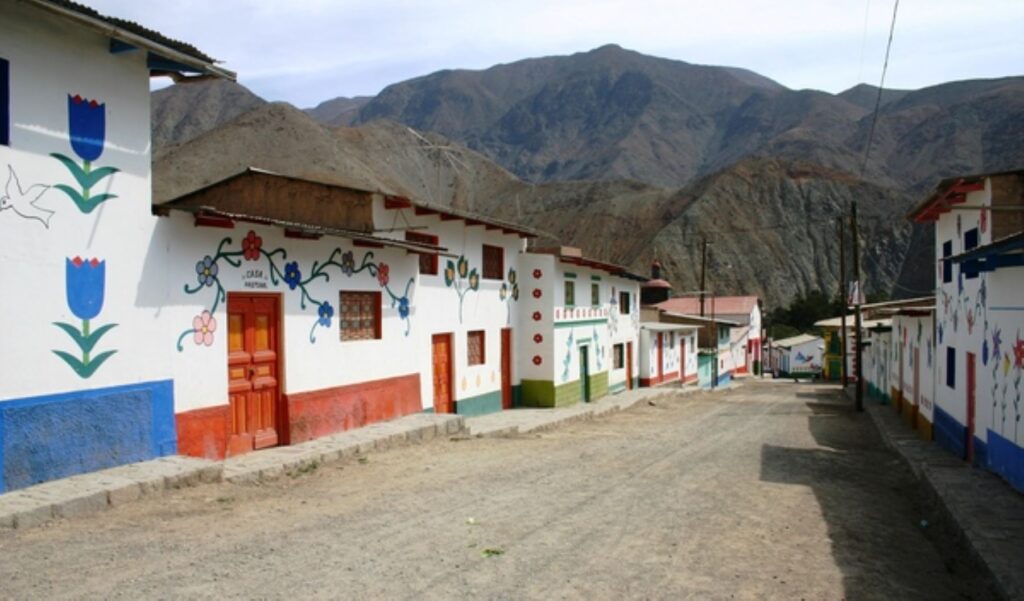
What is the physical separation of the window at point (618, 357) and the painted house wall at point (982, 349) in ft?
44.9

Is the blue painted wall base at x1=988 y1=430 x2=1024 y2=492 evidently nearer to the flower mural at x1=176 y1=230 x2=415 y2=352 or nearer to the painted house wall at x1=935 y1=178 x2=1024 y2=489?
the painted house wall at x1=935 y1=178 x2=1024 y2=489

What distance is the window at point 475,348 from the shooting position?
19609mm

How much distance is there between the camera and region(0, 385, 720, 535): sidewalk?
7363 mm

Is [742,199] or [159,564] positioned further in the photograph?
[742,199]

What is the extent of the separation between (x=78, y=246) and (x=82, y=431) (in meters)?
1.92

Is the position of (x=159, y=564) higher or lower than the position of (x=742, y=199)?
lower

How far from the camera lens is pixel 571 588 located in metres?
5.76

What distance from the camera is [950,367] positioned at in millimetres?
14914

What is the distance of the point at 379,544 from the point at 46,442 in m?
→ 3.79

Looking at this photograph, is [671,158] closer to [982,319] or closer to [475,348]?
[475,348]

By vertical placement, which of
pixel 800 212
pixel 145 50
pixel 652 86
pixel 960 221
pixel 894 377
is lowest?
pixel 894 377

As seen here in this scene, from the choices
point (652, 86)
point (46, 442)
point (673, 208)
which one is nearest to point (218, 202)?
point (46, 442)

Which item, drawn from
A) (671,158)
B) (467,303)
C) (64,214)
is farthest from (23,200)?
(671,158)

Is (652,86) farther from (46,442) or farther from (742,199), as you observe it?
(46,442)
